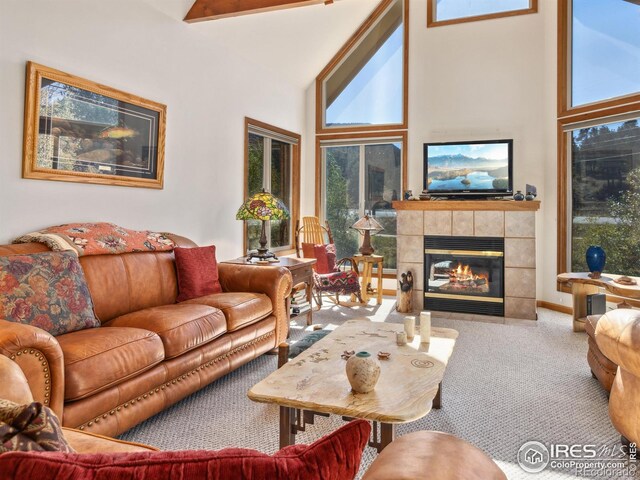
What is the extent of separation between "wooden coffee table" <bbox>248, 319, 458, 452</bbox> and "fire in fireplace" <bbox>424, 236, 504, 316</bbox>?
276 cm

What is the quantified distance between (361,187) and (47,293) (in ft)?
15.3

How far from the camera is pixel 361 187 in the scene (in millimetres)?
6344

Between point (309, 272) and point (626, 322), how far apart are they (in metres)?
2.87

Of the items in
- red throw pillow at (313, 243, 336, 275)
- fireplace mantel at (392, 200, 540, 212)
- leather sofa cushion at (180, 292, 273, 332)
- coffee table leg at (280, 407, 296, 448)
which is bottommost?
coffee table leg at (280, 407, 296, 448)

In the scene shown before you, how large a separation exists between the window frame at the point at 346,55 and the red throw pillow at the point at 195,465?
5779 mm

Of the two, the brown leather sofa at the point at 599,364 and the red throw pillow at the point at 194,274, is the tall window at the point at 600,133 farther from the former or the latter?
the red throw pillow at the point at 194,274

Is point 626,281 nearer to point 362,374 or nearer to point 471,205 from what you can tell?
point 471,205

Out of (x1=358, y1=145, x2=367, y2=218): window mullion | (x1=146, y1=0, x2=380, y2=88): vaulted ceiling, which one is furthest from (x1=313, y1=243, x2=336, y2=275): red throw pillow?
(x1=146, y1=0, x2=380, y2=88): vaulted ceiling

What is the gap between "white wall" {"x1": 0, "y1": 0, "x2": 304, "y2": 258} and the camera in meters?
2.74

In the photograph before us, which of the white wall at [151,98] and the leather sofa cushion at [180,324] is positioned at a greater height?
the white wall at [151,98]

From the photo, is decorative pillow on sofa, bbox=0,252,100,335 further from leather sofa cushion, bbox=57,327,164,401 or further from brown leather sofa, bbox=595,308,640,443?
brown leather sofa, bbox=595,308,640,443

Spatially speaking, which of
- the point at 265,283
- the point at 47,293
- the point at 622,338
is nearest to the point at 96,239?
the point at 47,293

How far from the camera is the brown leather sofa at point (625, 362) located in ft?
6.16

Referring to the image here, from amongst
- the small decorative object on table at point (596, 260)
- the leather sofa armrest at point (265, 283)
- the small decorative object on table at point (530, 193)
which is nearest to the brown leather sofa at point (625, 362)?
the leather sofa armrest at point (265, 283)
